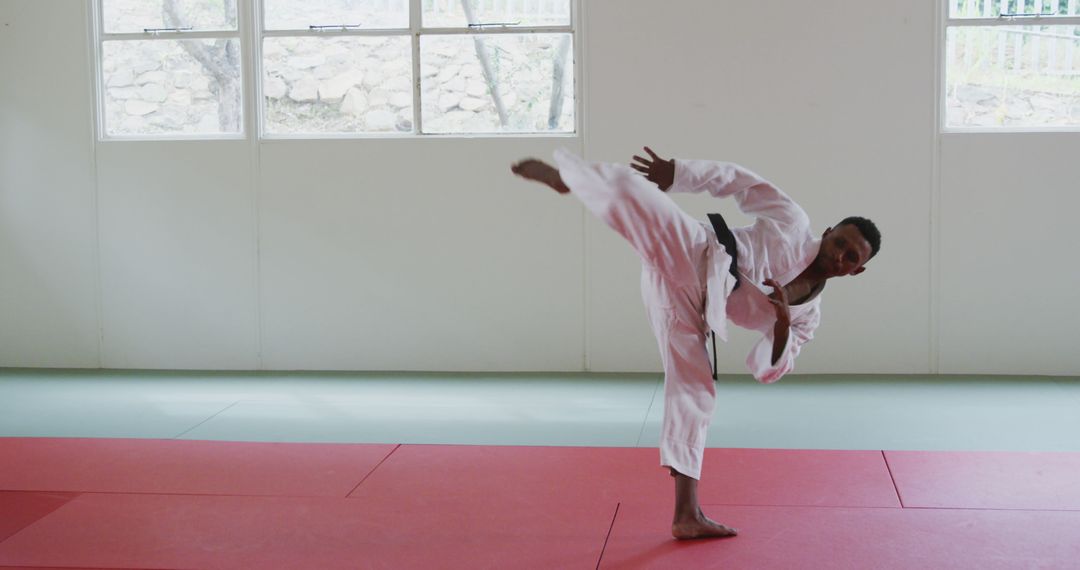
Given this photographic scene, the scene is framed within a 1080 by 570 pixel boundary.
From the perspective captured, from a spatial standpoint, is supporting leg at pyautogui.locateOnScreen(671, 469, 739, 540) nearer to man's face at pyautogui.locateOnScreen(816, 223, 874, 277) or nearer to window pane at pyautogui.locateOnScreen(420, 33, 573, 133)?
man's face at pyautogui.locateOnScreen(816, 223, 874, 277)

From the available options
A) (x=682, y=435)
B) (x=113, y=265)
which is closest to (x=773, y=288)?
(x=682, y=435)

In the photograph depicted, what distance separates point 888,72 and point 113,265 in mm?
4495

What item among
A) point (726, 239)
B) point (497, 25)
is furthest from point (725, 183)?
point (497, 25)

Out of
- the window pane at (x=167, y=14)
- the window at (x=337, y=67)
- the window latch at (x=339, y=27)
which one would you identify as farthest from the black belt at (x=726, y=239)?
the window pane at (x=167, y=14)

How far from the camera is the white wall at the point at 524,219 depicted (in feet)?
18.8

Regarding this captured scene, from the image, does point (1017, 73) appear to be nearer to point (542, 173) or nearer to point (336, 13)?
point (336, 13)

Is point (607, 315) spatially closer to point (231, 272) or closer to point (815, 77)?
point (815, 77)

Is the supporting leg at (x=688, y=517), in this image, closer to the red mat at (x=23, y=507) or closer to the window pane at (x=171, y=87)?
the red mat at (x=23, y=507)

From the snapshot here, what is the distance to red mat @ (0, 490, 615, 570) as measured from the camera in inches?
117

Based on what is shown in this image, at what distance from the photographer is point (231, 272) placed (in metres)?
6.25

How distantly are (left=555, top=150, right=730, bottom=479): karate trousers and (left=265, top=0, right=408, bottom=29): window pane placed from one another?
3458 millimetres

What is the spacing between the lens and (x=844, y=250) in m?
2.89

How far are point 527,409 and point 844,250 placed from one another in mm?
2468

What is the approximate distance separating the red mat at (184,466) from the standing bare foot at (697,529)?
47.1 inches
